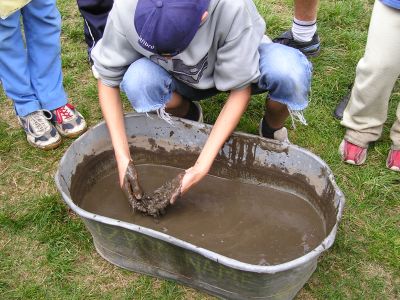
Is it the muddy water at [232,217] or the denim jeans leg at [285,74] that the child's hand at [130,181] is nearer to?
the muddy water at [232,217]

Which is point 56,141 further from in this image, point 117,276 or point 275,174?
point 275,174

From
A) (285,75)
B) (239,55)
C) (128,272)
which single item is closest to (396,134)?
(285,75)

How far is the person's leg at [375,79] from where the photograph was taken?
2104mm

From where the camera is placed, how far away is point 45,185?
2.45 metres

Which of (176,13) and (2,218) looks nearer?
(176,13)

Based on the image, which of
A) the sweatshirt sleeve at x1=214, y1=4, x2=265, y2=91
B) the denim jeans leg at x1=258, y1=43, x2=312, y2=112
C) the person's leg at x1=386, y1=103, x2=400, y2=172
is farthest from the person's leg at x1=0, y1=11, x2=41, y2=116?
the person's leg at x1=386, y1=103, x2=400, y2=172

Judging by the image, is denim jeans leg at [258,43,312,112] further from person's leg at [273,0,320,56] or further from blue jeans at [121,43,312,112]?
person's leg at [273,0,320,56]

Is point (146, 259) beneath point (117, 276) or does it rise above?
above

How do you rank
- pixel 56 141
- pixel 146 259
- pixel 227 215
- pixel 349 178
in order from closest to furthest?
pixel 146 259, pixel 227 215, pixel 349 178, pixel 56 141

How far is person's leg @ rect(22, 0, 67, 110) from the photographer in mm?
2357

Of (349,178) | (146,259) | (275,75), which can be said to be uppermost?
(275,75)

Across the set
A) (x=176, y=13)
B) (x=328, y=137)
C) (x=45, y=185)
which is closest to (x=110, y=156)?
(x=45, y=185)

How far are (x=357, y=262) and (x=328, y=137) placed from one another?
75 centimetres

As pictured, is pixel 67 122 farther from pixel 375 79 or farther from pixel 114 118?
pixel 375 79
